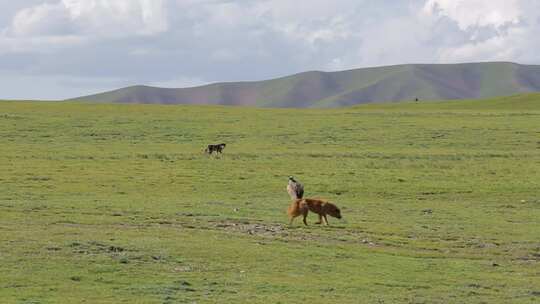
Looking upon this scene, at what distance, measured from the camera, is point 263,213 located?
96.8 feet

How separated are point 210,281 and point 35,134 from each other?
41705mm

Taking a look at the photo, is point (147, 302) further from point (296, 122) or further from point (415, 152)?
point (296, 122)

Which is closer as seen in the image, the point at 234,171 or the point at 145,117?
the point at 234,171

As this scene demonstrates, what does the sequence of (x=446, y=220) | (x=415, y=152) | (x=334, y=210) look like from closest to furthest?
(x=334, y=210)
(x=446, y=220)
(x=415, y=152)

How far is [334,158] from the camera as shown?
4775 centimetres

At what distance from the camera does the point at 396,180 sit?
39.5 m

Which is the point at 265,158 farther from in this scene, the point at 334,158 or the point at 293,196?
the point at 293,196

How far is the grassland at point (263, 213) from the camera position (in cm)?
1844

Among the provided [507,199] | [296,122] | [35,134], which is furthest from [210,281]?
[296,122]

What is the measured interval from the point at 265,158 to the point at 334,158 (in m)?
3.43

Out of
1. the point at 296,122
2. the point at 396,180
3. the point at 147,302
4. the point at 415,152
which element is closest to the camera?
the point at 147,302

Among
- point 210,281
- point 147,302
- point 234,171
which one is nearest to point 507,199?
point 234,171

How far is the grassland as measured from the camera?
726 inches

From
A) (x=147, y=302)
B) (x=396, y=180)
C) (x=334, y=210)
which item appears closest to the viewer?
(x=147, y=302)
